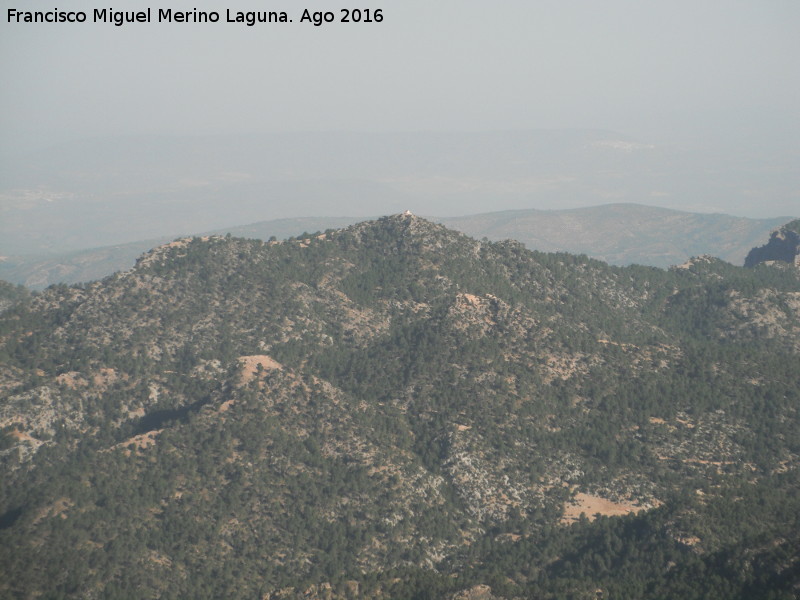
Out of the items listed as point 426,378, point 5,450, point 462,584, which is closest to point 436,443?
point 426,378

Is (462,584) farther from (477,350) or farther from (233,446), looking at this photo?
(477,350)

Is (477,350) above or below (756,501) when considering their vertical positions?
above

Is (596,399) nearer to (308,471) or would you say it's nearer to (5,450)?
(308,471)

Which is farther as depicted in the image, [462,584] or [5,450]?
[5,450]

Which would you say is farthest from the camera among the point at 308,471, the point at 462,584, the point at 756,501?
the point at 308,471

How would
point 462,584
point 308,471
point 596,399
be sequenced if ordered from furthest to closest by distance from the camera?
point 596,399 < point 308,471 < point 462,584

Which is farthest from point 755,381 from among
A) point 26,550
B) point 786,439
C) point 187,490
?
point 26,550
